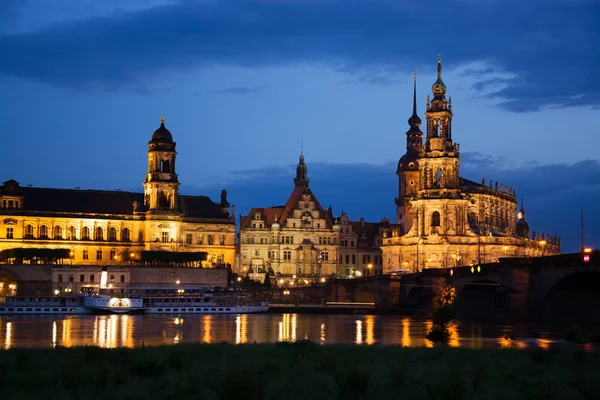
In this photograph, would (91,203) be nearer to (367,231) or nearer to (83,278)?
(83,278)

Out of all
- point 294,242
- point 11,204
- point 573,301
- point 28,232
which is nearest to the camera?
point 573,301

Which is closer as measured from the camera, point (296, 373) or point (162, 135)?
point (296, 373)

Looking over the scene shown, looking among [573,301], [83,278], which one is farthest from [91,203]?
[573,301]

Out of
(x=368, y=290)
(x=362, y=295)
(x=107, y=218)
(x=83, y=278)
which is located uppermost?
(x=107, y=218)

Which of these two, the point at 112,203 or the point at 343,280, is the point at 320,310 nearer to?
the point at 343,280

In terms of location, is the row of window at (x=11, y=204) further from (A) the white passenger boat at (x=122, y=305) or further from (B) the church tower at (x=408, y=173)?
(B) the church tower at (x=408, y=173)

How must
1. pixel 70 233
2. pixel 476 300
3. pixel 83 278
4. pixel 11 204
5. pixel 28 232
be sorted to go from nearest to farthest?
1. pixel 476 300
2. pixel 83 278
3. pixel 11 204
4. pixel 28 232
5. pixel 70 233

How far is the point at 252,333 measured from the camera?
7238cm

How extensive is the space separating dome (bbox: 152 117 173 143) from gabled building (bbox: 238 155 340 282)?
2116 cm

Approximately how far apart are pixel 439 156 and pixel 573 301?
2332 inches

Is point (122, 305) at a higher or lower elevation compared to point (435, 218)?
lower

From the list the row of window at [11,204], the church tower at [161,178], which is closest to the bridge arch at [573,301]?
the church tower at [161,178]

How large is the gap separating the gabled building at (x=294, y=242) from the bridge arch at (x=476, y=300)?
55442mm

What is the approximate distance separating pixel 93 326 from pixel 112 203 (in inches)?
2459
